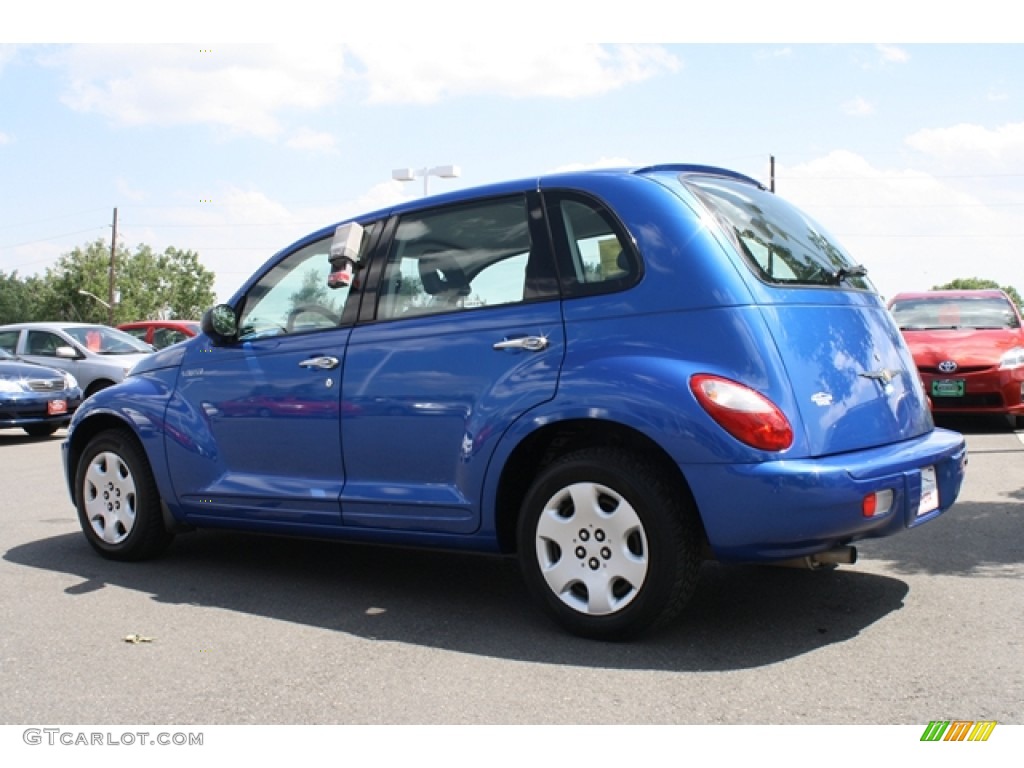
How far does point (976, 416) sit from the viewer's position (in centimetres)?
1353

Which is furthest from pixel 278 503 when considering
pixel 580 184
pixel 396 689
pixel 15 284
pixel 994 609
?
pixel 15 284

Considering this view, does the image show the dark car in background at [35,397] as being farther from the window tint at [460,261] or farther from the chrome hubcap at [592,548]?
the chrome hubcap at [592,548]

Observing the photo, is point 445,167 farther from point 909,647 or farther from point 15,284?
point 15,284

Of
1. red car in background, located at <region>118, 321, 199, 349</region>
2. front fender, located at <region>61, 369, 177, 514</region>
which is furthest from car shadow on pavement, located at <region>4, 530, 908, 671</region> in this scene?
red car in background, located at <region>118, 321, 199, 349</region>

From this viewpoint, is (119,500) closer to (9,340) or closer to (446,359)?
(446,359)

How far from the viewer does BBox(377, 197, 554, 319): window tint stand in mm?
4699

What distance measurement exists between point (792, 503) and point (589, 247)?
4.35 ft

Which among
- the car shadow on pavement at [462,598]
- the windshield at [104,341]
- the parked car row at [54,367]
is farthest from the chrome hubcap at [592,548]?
the windshield at [104,341]

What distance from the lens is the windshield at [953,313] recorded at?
12469 mm

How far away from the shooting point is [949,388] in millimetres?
11312

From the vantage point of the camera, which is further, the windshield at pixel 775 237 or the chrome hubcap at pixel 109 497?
the chrome hubcap at pixel 109 497

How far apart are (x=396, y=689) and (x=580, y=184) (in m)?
2.13

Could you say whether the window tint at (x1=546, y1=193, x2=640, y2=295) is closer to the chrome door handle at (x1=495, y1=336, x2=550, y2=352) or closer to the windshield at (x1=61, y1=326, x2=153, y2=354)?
the chrome door handle at (x1=495, y1=336, x2=550, y2=352)
